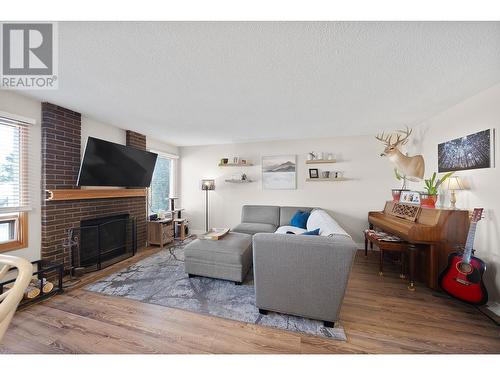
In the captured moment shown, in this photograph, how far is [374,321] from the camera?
1.72 m

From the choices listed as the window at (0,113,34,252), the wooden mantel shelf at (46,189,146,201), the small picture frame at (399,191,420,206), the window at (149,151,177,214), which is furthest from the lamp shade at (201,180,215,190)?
the small picture frame at (399,191,420,206)

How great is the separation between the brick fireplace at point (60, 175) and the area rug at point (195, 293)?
0.79 meters

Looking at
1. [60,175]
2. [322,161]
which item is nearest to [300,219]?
[322,161]

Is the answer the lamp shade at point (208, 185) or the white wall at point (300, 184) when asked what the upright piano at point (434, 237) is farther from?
the lamp shade at point (208, 185)

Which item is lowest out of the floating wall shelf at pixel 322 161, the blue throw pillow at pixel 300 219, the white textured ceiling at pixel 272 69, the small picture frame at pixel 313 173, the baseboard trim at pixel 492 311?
the baseboard trim at pixel 492 311

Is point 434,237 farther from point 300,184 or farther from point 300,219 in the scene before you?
point 300,184

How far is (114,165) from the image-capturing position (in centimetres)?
294

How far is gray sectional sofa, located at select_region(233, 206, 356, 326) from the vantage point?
61.8 inches

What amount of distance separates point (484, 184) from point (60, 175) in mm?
5081

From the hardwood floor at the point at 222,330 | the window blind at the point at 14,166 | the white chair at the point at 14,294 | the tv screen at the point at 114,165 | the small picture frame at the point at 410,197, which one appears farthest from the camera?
the small picture frame at the point at 410,197

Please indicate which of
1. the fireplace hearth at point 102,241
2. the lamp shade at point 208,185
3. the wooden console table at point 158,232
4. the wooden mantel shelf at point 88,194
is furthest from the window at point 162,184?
the lamp shade at point 208,185

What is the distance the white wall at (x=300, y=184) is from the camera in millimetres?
3748

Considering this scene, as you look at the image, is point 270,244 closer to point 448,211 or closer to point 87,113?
point 448,211
